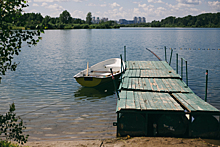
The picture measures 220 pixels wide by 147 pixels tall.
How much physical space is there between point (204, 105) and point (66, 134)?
6.26 metres

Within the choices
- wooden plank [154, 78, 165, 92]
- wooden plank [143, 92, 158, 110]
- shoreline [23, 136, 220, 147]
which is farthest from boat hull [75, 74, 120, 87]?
shoreline [23, 136, 220, 147]

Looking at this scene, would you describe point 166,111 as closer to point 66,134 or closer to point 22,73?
point 66,134

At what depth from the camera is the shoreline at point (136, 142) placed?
8.28 meters

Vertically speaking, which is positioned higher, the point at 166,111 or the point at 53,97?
the point at 166,111

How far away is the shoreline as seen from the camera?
27.2 ft

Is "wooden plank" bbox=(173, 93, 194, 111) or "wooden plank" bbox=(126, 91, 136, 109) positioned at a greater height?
"wooden plank" bbox=(126, 91, 136, 109)

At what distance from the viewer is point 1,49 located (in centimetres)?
533

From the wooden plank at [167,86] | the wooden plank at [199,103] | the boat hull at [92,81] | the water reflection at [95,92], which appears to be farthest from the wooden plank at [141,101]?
the boat hull at [92,81]

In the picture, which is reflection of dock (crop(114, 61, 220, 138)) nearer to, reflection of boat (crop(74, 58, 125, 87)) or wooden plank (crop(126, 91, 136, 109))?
wooden plank (crop(126, 91, 136, 109))

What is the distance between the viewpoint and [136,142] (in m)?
8.48

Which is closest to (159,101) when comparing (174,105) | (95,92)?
(174,105)

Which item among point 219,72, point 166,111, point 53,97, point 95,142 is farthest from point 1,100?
point 219,72

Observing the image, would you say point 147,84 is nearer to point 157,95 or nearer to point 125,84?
point 125,84

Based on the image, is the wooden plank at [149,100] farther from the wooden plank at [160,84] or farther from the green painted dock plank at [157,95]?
the wooden plank at [160,84]
